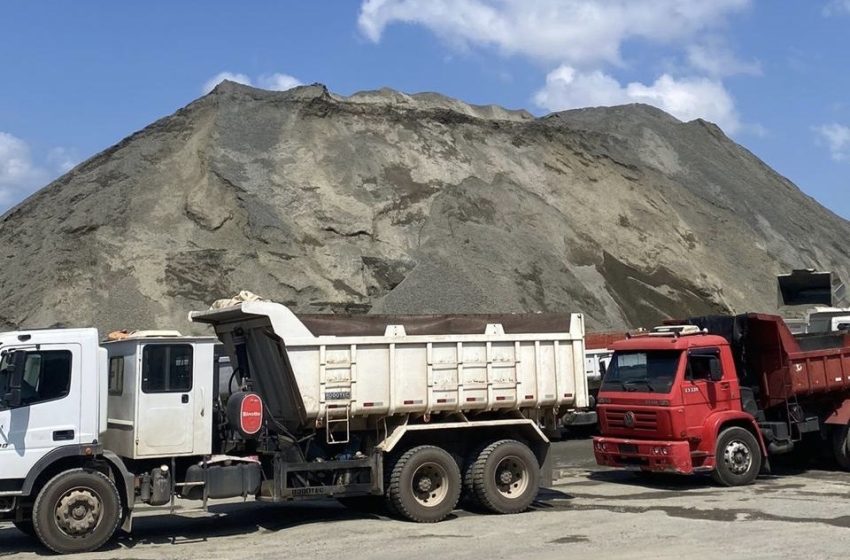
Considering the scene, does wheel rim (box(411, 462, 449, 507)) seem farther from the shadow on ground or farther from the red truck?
the red truck

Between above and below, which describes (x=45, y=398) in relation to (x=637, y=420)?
above

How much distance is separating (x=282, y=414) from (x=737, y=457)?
749 cm

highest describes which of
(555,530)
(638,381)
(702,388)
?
(638,381)

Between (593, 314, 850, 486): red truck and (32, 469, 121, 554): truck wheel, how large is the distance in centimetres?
814

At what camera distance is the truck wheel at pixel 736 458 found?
14.8m

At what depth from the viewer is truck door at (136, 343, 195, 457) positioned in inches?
435

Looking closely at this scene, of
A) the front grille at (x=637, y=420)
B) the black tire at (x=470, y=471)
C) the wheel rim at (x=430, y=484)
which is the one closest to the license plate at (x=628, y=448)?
the front grille at (x=637, y=420)

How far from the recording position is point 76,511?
10398 millimetres

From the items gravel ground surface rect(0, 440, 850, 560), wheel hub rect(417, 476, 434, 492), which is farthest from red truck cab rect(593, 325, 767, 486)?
wheel hub rect(417, 476, 434, 492)

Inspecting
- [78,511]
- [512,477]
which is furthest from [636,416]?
[78,511]

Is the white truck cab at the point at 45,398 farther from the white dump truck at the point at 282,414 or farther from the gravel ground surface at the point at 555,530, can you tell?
the gravel ground surface at the point at 555,530

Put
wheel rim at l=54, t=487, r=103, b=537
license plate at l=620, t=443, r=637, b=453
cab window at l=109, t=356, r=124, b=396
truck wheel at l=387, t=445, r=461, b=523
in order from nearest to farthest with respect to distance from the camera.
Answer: wheel rim at l=54, t=487, r=103, b=537 < cab window at l=109, t=356, r=124, b=396 < truck wheel at l=387, t=445, r=461, b=523 < license plate at l=620, t=443, r=637, b=453

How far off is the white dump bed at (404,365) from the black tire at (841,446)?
6.00 metres

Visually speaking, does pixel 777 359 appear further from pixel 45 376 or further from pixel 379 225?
pixel 379 225
